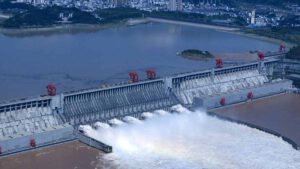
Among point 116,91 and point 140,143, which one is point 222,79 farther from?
point 140,143

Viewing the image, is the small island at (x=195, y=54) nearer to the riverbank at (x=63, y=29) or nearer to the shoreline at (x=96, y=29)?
the shoreline at (x=96, y=29)

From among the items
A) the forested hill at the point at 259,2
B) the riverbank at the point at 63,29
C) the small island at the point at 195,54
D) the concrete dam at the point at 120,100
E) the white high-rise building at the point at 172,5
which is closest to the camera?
the concrete dam at the point at 120,100

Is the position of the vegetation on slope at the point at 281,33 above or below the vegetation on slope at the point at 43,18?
below

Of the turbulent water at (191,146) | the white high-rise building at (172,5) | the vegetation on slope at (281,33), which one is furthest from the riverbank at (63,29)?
the turbulent water at (191,146)

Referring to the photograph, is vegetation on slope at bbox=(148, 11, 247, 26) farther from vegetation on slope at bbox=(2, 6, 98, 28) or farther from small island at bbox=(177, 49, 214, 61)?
small island at bbox=(177, 49, 214, 61)

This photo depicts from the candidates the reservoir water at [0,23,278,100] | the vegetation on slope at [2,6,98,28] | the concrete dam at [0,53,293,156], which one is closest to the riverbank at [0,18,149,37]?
the vegetation on slope at [2,6,98,28]

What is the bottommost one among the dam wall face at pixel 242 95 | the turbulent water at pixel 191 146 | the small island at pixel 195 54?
the turbulent water at pixel 191 146

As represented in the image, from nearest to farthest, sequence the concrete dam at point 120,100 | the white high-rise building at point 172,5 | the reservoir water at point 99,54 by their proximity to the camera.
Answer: the concrete dam at point 120,100, the reservoir water at point 99,54, the white high-rise building at point 172,5
